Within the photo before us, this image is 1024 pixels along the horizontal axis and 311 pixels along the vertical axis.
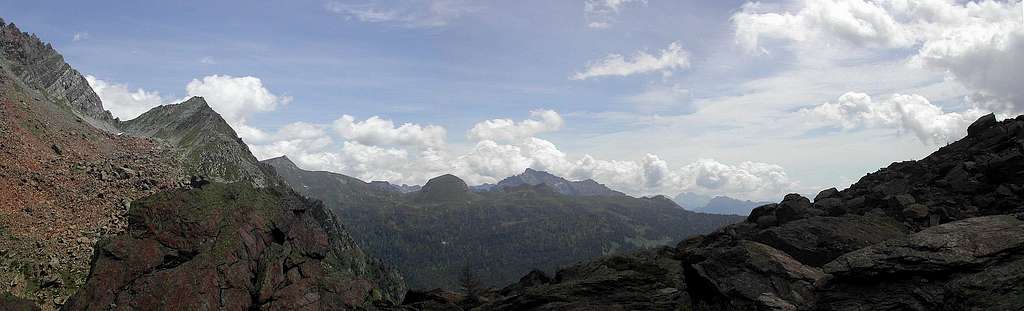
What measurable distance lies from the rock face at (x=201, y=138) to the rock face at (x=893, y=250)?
10591cm

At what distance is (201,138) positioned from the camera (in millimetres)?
136500

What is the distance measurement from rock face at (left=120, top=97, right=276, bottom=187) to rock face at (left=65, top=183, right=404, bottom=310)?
6418 centimetres

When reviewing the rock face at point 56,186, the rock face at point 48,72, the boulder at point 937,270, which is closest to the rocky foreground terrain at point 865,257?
the boulder at point 937,270

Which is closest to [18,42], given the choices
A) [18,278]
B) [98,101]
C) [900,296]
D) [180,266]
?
[98,101]

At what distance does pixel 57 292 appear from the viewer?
4325cm

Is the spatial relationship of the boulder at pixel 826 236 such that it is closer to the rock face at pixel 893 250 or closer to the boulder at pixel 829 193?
the rock face at pixel 893 250

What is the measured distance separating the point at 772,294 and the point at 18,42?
608 feet

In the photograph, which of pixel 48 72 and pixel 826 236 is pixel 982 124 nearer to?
pixel 826 236

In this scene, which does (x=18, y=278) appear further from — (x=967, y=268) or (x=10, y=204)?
(x=967, y=268)

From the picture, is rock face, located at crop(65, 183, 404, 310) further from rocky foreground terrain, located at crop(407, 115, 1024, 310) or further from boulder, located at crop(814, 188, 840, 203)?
boulder, located at crop(814, 188, 840, 203)

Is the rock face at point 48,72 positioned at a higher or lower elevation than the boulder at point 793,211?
higher

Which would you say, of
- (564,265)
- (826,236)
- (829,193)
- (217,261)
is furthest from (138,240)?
(829,193)

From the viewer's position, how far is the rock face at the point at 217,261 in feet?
118

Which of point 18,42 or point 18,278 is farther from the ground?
point 18,42
